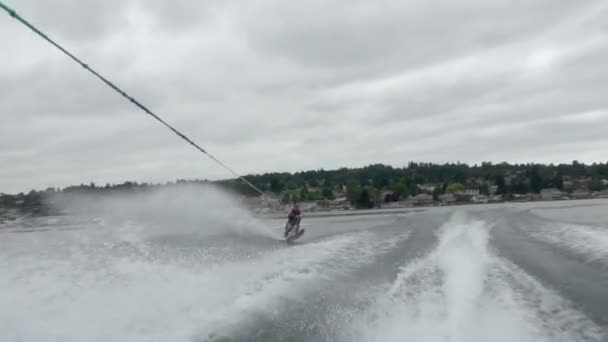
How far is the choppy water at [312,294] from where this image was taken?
660 centimetres

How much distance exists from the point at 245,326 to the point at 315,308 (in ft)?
4.70

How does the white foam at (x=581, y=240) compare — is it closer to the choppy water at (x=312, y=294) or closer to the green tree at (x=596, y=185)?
the choppy water at (x=312, y=294)

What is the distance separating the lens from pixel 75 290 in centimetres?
879

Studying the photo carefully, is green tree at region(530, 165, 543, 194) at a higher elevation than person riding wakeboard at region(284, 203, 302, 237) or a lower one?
higher

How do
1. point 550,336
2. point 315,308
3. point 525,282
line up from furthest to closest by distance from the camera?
point 525,282, point 315,308, point 550,336

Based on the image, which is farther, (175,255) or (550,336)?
(175,255)

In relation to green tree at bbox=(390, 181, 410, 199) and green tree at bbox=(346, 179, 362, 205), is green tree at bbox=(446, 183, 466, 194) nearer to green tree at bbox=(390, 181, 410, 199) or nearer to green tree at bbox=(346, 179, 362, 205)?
green tree at bbox=(390, 181, 410, 199)

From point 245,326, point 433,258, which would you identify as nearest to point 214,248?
point 433,258

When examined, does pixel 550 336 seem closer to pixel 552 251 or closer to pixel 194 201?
pixel 552 251

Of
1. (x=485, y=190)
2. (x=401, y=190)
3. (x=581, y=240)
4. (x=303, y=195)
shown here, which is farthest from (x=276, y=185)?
(x=485, y=190)

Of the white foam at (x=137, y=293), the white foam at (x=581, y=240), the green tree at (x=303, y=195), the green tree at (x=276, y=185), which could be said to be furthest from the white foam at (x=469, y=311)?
the green tree at (x=303, y=195)

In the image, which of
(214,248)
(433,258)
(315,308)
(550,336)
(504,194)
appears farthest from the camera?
(504,194)

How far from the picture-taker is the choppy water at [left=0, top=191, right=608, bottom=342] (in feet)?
21.6

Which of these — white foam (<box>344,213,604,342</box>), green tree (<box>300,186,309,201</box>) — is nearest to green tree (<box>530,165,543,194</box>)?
green tree (<box>300,186,309,201</box>)
